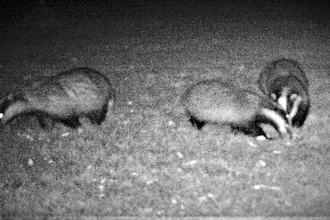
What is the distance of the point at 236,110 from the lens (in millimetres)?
4879

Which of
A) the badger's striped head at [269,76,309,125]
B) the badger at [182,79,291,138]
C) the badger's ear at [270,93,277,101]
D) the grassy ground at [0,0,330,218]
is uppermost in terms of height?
the badger's striped head at [269,76,309,125]

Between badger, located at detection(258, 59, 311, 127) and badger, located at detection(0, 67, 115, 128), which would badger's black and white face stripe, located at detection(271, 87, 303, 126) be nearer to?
badger, located at detection(258, 59, 311, 127)

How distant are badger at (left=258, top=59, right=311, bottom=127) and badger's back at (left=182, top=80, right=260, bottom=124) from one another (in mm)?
500

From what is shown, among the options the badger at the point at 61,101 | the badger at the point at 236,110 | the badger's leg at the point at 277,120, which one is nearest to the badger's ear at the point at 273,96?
the badger at the point at 236,110

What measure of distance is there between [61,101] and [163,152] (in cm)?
185

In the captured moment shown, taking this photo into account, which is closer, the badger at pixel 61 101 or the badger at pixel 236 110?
the badger at pixel 236 110

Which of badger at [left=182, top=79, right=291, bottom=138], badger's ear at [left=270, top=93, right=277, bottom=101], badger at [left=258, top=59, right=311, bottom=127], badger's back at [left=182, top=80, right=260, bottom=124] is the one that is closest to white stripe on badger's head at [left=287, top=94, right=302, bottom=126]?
badger at [left=258, top=59, right=311, bottom=127]

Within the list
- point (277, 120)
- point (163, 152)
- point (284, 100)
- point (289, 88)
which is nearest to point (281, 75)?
point (289, 88)

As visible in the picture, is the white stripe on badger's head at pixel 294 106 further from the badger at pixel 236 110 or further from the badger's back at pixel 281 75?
the badger's back at pixel 281 75

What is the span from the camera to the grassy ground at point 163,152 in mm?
4016

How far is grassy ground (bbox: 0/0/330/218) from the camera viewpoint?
4.02 meters

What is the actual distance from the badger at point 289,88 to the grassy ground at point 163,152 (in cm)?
26

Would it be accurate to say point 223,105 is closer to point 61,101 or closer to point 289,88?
point 289,88

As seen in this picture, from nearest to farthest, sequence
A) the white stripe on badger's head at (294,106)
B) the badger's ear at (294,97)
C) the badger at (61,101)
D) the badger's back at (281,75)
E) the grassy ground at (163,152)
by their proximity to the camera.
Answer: the grassy ground at (163,152) → the white stripe on badger's head at (294,106) → the badger's ear at (294,97) → the badger at (61,101) → the badger's back at (281,75)
